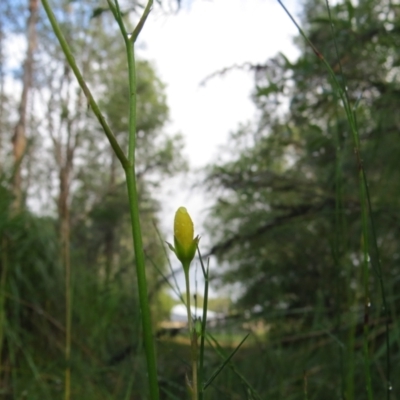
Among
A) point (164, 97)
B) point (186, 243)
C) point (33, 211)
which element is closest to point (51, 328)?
point (33, 211)

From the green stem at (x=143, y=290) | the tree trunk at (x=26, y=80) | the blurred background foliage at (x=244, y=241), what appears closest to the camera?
the green stem at (x=143, y=290)

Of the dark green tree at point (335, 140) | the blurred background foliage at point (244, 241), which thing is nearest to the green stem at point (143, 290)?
the dark green tree at point (335, 140)

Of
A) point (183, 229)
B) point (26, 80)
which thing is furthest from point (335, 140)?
point (26, 80)

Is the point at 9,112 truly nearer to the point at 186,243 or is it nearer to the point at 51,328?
the point at 51,328

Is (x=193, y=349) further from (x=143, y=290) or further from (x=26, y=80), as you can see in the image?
(x=26, y=80)

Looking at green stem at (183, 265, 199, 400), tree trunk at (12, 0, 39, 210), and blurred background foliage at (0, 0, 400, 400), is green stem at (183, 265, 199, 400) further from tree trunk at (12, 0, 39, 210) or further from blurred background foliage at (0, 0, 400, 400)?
tree trunk at (12, 0, 39, 210)

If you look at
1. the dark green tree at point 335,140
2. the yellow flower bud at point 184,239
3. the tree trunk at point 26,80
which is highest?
the tree trunk at point 26,80

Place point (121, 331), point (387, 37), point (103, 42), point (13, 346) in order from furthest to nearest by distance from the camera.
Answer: point (103, 42) < point (121, 331) < point (13, 346) < point (387, 37)

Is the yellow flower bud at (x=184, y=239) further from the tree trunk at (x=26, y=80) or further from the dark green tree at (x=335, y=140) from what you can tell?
the tree trunk at (x=26, y=80)

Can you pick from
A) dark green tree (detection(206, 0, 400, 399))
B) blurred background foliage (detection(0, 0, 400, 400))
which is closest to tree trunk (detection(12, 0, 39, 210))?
blurred background foliage (detection(0, 0, 400, 400))
